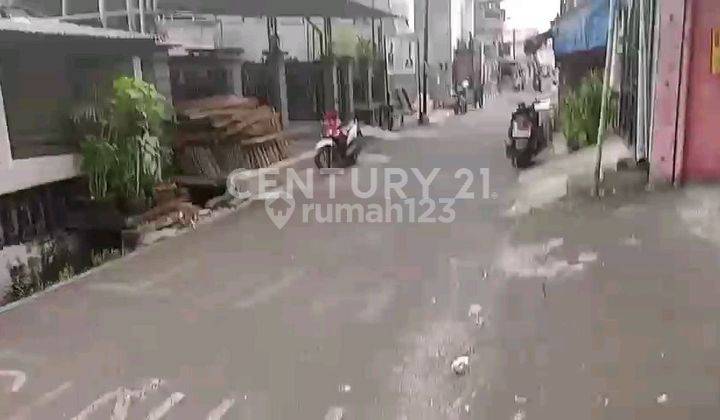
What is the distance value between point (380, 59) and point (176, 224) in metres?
15.4

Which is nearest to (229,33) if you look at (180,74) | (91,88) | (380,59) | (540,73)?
(380,59)

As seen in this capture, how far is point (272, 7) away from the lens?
1662 cm

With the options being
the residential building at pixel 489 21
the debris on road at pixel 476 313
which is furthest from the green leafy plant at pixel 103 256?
the residential building at pixel 489 21

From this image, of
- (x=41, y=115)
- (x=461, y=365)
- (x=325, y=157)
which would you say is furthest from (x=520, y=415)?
(x=325, y=157)

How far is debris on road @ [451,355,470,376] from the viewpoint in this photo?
14.0 ft

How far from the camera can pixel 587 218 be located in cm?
792

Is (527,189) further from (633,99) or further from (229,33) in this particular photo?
(229,33)

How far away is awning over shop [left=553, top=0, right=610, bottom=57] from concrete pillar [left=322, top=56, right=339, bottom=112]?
708 cm

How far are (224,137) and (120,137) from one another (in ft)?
11.1

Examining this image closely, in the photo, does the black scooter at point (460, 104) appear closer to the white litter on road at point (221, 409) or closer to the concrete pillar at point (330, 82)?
the concrete pillar at point (330, 82)

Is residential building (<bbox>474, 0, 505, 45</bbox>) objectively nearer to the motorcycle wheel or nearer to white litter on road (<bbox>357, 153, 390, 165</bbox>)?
white litter on road (<bbox>357, 153, 390, 165</bbox>)

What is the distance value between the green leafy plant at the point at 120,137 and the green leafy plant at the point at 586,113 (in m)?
6.97

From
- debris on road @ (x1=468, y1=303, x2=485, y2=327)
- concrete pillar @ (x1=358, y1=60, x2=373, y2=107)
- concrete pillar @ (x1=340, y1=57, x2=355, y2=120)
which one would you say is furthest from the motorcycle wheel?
concrete pillar @ (x1=358, y1=60, x2=373, y2=107)

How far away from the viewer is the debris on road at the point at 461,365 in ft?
14.0
